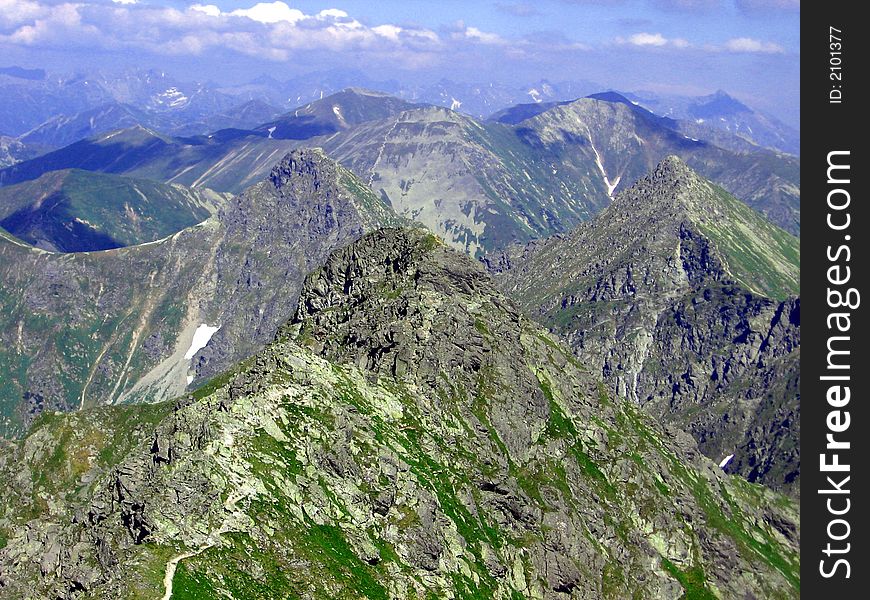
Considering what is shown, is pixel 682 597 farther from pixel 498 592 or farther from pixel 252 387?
pixel 252 387

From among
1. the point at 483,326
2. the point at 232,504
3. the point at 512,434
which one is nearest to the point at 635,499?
the point at 512,434

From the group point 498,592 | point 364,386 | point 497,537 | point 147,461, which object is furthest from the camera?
point 364,386

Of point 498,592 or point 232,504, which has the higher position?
point 232,504

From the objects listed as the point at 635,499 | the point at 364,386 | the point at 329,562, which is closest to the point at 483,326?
the point at 364,386
